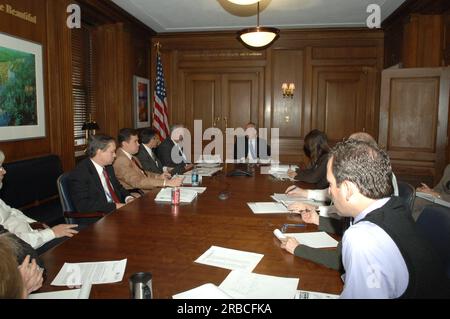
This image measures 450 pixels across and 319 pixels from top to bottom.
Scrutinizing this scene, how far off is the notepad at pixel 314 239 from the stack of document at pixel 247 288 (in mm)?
434

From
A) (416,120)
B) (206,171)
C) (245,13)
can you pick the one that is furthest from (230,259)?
(245,13)

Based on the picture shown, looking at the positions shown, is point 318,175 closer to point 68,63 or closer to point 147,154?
point 147,154

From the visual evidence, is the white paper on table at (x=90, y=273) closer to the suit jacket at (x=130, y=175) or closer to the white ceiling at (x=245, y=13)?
the suit jacket at (x=130, y=175)

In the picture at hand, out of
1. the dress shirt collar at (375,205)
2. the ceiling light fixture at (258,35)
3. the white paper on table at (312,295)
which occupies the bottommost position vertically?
the white paper on table at (312,295)

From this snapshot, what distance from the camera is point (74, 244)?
186cm

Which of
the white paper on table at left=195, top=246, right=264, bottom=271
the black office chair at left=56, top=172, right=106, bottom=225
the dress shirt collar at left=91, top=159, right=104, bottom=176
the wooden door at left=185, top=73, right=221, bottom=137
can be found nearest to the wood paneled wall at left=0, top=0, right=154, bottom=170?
the wooden door at left=185, top=73, right=221, bottom=137

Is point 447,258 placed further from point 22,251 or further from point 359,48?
point 359,48

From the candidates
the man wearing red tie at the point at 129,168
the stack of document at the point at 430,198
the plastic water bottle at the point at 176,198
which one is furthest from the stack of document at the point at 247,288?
the stack of document at the point at 430,198

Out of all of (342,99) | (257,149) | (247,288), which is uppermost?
(342,99)

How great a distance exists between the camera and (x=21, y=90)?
3865mm

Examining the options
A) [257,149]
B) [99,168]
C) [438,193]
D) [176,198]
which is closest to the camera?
[176,198]

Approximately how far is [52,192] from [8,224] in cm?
177

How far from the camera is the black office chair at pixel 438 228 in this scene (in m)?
1.66

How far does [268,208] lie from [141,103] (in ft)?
16.1
